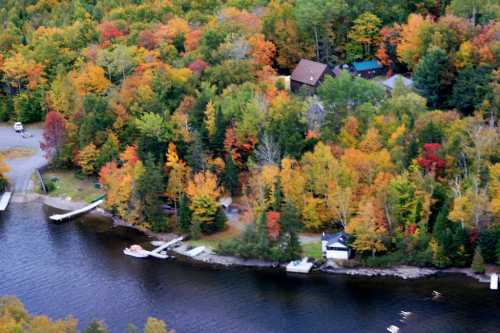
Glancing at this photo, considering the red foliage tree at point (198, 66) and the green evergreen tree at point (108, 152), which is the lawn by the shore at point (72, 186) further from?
the red foliage tree at point (198, 66)

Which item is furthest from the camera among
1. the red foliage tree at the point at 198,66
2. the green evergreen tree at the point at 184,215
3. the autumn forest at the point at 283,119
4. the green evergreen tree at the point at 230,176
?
the red foliage tree at the point at 198,66

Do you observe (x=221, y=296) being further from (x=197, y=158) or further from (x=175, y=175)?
(x=197, y=158)

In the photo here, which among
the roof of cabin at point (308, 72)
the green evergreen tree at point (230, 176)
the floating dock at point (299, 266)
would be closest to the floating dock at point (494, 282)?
the floating dock at point (299, 266)

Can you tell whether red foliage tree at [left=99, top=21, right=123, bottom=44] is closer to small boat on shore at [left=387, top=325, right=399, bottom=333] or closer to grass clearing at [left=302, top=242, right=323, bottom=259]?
grass clearing at [left=302, top=242, right=323, bottom=259]

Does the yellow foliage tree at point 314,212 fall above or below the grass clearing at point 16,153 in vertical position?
below

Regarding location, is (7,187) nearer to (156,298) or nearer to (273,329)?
(156,298)

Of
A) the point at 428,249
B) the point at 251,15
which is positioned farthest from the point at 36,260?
the point at 251,15

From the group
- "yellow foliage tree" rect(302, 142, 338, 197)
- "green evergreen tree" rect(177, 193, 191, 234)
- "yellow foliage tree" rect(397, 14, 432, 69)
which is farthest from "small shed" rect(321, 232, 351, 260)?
"yellow foliage tree" rect(397, 14, 432, 69)
